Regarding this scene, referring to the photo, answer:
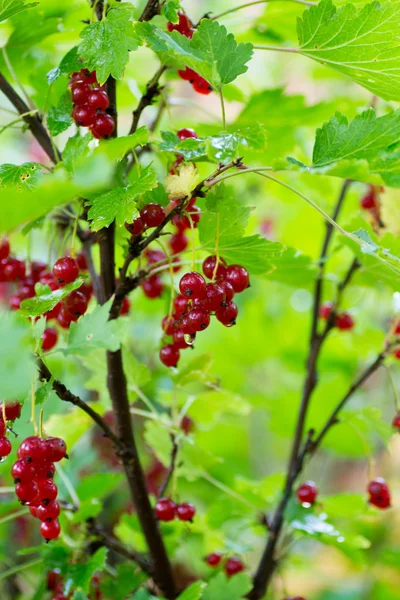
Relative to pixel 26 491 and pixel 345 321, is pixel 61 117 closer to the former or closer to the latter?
pixel 26 491

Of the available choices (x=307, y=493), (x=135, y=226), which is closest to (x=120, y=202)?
(x=135, y=226)

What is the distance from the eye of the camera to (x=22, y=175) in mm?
549

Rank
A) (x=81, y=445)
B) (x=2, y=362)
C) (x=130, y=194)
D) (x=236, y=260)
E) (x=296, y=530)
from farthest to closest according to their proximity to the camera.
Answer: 1. (x=81, y=445)
2. (x=296, y=530)
3. (x=236, y=260)
4. (x=130, y=194)
5. (x=2, y=362)

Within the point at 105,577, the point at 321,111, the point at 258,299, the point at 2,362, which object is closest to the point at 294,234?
the point at 258,299

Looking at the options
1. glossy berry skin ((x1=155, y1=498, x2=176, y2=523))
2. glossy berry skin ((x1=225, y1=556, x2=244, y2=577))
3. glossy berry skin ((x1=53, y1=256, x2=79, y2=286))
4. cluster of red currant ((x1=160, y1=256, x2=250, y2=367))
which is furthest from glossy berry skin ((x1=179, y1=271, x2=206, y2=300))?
glossy berry skin ((x1=225, y1=556, x2=244, y2=577))

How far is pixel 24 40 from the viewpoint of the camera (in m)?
0.72

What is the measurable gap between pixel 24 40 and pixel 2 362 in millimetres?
545

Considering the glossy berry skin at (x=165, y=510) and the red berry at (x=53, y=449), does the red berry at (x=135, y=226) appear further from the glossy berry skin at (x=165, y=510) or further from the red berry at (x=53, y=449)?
the glossy berry skin at (x=165, y=510)

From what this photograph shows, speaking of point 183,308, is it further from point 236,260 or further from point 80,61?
point 80,61

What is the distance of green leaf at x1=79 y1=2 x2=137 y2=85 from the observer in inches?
20.4

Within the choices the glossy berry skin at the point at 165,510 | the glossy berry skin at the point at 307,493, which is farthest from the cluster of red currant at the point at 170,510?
the glossy berry skin at the point at 307,493

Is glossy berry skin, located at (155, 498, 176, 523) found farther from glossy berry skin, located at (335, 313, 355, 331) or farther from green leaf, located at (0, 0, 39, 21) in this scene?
green leaf, located at (0, 0, 39, 21)

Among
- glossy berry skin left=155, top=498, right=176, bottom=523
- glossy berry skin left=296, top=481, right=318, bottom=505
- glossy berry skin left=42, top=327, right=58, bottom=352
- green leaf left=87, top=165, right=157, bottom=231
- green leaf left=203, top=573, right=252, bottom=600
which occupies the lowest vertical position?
green leaf left=203, top=573, right=252, bottom=600

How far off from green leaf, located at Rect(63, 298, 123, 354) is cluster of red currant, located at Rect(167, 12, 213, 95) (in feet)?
0.92
